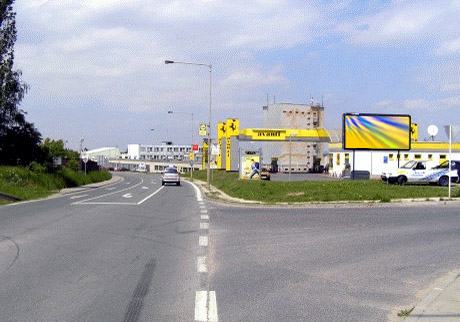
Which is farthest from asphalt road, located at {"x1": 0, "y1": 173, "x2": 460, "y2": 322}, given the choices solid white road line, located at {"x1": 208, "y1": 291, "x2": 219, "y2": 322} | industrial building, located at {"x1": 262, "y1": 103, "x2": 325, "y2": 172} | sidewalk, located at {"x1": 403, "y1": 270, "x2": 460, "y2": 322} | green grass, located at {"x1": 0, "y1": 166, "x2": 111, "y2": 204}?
industrial building, located at {"x1": 262, "y1": 103, "x2": 325, "y2": 172}

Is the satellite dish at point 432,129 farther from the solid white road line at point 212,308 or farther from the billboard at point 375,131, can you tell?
the solid white road line at point 212,308

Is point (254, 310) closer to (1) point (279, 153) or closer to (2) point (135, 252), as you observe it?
(2) point (135, 252)

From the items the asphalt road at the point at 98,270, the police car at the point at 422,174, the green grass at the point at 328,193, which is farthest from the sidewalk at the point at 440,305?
the police car at the point at 422,174

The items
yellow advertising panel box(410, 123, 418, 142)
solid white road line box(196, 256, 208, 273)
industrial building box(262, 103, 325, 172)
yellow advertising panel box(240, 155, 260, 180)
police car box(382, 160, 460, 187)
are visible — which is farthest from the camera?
industrial building box(262, 103, 325, 172)

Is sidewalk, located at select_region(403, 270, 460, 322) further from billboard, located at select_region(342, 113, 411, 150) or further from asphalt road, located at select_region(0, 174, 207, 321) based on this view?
billboard, located at select_region(342, 113, 411, 150)

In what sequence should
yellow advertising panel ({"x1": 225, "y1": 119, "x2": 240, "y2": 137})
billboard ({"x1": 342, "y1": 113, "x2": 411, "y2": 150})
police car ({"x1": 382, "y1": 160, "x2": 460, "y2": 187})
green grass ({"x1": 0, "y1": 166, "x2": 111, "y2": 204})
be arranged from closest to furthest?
green grass ({"x1": 0, "y1": 166, "x2": 111, "y2": 204}) < police car ({"x1": 382, "y1": 160, "x2": 460, "y2": 187}) < billboard ({"x1": 342, "y1": 113, "x2": 411, "y2": 150}) < yellow advertising panel ({"x1": 225, "y1": 119, "x2": 240, "y2": 137})

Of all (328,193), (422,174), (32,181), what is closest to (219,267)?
(328,193)

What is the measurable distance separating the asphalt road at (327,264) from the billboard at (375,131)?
22.6 m

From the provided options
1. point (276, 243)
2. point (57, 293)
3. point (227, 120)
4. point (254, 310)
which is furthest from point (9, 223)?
point (227, 120)

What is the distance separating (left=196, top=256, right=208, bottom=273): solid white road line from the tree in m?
45.1

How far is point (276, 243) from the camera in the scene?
13289mm

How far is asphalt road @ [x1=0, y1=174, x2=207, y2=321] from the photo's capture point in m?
7.31

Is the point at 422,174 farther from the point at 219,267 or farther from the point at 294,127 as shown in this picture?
the point at 294,127

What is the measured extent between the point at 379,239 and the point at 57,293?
821cm
